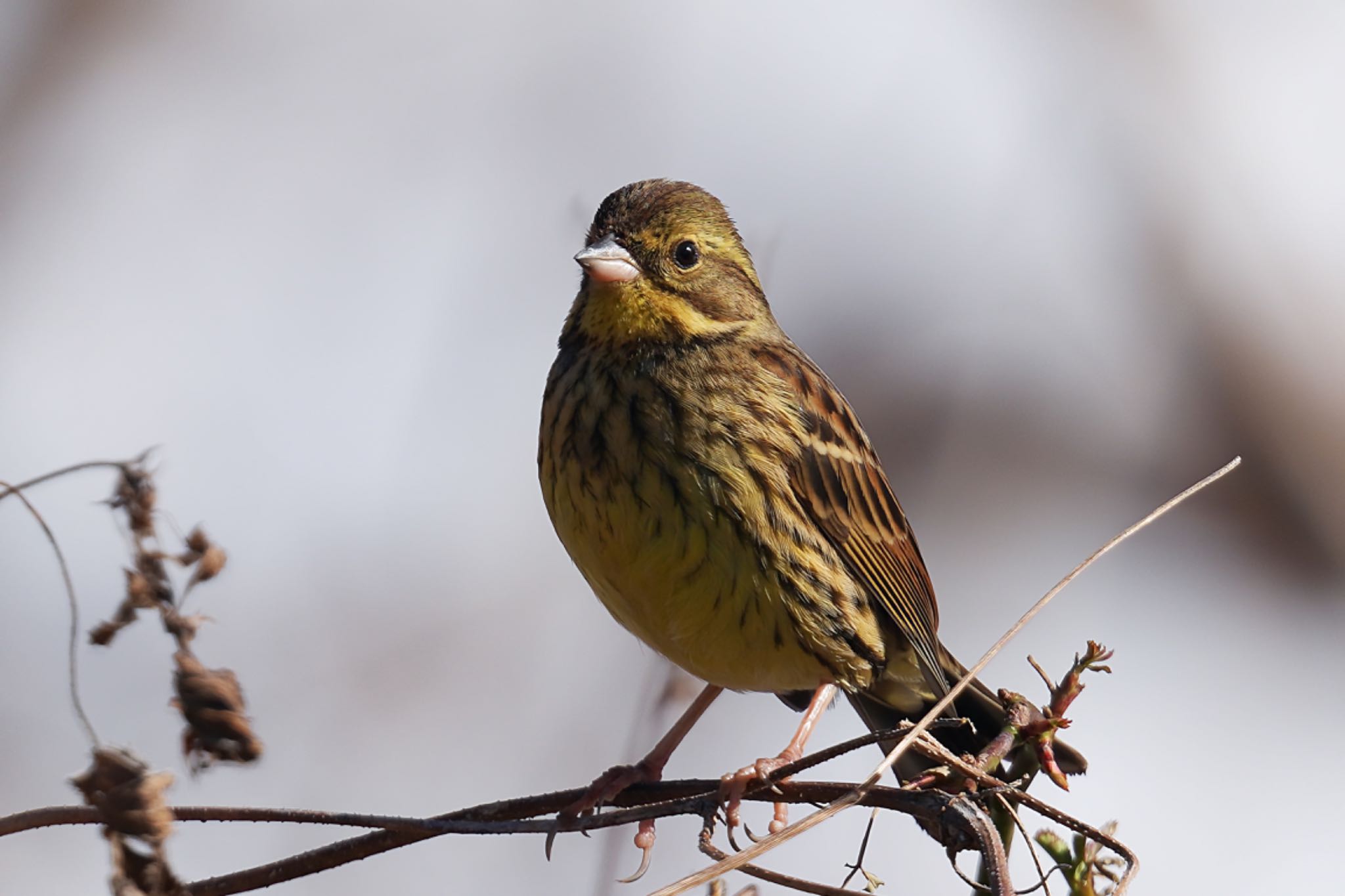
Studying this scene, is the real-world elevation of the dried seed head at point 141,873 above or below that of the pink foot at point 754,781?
above

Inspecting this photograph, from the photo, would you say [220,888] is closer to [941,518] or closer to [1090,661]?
[1090,661]

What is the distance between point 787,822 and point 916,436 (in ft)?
8.15

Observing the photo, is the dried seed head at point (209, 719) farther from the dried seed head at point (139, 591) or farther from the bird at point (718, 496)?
the bird at point (718, 496)

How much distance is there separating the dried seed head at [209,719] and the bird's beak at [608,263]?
1995 mm

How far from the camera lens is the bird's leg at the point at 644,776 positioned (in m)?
3.38

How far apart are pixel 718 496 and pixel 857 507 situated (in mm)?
676

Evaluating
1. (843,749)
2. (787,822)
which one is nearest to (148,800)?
(843,749)

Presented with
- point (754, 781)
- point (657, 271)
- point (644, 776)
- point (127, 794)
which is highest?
point (657, 271)

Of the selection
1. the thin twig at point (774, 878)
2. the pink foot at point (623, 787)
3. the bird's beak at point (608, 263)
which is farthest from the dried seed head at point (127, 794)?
the bird's beak at point (608, 263)

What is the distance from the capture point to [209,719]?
6.97ft

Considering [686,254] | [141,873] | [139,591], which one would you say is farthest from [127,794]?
[686,254]

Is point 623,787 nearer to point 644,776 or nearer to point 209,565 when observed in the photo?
point 644,776

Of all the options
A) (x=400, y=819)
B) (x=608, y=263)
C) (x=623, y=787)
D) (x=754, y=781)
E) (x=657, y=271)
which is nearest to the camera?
(x=400, y=819)

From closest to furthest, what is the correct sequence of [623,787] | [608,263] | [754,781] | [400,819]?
[400,819] → [754,781] → [623,787] → [608,263]
